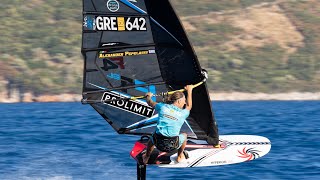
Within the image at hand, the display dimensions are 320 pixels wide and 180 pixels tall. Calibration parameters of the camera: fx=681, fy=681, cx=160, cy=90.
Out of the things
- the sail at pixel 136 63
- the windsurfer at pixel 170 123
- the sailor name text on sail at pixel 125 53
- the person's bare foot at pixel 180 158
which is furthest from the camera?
the sailor name text on sail at pixel 125 53

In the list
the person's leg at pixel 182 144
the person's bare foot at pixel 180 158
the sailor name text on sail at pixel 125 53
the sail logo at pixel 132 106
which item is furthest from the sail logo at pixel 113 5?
the person's bare foot at pixel 180 158

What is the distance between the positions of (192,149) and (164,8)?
8.02ft

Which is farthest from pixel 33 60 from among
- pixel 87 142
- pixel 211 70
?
pixel 87 142

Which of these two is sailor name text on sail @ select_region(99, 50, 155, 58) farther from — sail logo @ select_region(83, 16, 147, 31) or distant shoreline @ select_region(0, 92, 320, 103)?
distant shoreline @ select_region(0, 92, 320, 103)

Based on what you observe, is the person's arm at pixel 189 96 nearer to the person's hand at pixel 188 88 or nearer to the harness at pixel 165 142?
the person's hand at pixel 188 88

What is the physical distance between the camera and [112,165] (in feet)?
48.2

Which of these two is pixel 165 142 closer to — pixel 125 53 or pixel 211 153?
pixel 211 153

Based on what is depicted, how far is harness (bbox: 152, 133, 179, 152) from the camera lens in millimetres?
10578

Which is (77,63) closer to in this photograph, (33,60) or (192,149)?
(33,60)

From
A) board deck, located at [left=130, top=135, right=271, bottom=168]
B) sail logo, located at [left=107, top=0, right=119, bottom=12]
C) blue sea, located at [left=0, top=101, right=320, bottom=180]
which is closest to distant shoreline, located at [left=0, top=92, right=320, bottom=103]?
blue sea, located at [left=0, top=101, right=320, bottom=180]

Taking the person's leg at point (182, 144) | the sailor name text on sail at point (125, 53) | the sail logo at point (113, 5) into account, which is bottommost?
the person's leg at point (182, 144)

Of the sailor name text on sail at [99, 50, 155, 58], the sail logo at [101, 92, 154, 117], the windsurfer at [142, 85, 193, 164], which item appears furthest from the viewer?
the sail logo at [101, 92, 154, 117]

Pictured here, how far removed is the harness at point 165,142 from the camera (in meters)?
10.6

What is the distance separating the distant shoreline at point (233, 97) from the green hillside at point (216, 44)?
A: 2.33 feet
